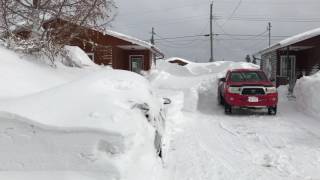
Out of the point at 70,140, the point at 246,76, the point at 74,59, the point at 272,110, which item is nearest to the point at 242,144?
the point at 74,59

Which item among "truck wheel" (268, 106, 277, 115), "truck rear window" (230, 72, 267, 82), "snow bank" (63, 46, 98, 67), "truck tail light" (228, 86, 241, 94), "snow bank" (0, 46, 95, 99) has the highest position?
"snow bank" (63, 46, 98, 67)

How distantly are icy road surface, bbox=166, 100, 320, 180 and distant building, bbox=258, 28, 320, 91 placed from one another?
506 inches

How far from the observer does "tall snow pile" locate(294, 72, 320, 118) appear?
1657 centimetres

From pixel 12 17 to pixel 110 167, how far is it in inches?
337

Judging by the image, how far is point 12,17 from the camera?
12.5 m

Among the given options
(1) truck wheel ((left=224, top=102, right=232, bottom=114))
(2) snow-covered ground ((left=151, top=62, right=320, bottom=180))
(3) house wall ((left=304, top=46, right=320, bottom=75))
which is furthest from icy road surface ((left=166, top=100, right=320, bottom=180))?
(3) house wall ((left=304, top=46, right=320, bottom=75))

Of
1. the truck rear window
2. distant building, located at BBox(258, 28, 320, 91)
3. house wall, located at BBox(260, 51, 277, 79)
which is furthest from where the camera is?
house wall, located at BBox(260, 51, 277, 79)

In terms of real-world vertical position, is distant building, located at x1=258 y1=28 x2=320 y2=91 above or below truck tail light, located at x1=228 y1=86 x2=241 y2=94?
above

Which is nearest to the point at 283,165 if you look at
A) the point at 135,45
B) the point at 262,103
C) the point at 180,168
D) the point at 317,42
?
the point at 180,168

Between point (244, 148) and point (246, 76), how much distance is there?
8.66m

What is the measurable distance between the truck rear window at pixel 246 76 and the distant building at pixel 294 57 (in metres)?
10.1

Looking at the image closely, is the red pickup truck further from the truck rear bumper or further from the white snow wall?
the white snow wall

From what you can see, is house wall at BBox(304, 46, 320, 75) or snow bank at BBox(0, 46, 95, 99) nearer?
snow bank at BBox(0, 46, 95, 99)

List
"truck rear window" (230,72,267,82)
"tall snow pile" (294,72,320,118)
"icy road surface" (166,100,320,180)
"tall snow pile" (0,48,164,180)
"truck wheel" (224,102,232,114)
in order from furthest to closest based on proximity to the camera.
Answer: "truck rear window" (230,72,267,82), "truck wheel" (224,102,232,114), "tall snow pile" (294,72,320,118), "icy road surface" (166,100,320,180), "tall snow pile" (0,48,164,180)
